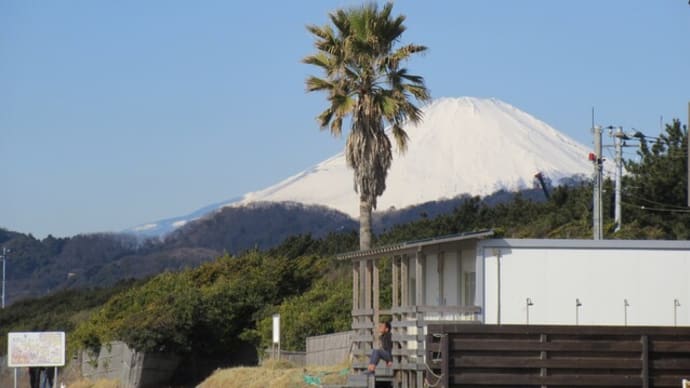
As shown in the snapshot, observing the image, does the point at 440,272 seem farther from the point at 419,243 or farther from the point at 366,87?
the point at 366,87

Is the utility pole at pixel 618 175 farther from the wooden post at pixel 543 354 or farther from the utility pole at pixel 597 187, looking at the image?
the wooden post at pixel 543 354

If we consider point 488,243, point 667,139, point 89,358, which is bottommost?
point 89,358

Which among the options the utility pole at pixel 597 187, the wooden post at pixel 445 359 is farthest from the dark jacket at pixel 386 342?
the utility pole at pixel 597 187

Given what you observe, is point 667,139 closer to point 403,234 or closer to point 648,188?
point 648,188

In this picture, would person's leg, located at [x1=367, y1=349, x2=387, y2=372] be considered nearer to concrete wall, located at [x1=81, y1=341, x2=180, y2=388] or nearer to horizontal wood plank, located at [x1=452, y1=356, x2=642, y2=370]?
horizontal wood plank, located at [x1=452, y1=356, x2=642, y2=370]

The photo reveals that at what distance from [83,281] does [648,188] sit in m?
134

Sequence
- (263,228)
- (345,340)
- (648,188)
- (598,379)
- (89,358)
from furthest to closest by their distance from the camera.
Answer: (263,228) → (648,188) → (89,358) → (345,340) → (598,379)

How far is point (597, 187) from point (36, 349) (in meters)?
18.8

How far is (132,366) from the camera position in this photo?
44.2 meters

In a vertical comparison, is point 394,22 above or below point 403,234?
above

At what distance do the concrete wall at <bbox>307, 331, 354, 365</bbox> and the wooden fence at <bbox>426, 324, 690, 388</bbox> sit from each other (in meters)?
9.16

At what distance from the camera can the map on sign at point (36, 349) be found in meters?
38.6

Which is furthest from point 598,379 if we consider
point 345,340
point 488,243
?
point 345,340

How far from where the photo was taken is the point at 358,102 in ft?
142
